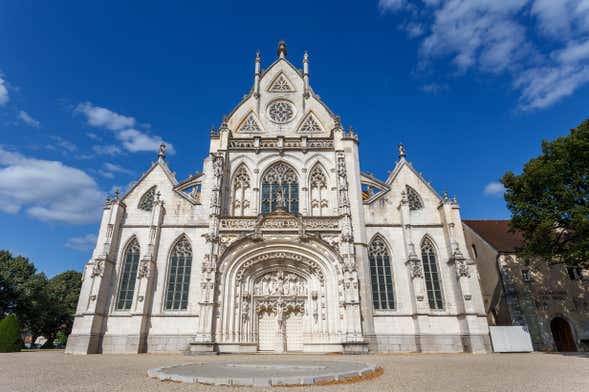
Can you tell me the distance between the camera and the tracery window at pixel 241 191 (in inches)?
835

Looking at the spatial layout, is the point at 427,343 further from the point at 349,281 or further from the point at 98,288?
the point at 98,288

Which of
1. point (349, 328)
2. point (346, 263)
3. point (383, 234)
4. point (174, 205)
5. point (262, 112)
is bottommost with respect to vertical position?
point (349, 328)

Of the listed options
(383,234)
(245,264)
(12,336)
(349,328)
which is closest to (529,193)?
(383,234)

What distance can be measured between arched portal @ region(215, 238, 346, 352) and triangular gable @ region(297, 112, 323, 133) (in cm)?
930

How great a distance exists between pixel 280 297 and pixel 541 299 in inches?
631

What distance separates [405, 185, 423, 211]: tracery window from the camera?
21.2 meters

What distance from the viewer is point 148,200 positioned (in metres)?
21.2

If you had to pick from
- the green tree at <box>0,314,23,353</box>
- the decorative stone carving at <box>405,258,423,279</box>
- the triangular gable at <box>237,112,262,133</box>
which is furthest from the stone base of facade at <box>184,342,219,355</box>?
the triangular gable at <box>237,112,262,133</box>

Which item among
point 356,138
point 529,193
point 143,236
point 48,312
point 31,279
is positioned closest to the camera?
point 529,193

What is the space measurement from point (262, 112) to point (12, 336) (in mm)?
21007

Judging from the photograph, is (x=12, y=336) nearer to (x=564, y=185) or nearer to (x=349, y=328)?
(x=349, y=328)

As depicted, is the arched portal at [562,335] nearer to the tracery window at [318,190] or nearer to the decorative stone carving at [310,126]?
the tracery window at [318,190]

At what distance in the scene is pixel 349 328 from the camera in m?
16.5

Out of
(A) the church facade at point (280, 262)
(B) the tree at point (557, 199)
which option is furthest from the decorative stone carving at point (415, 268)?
(B) the tree at point (557, 199)
